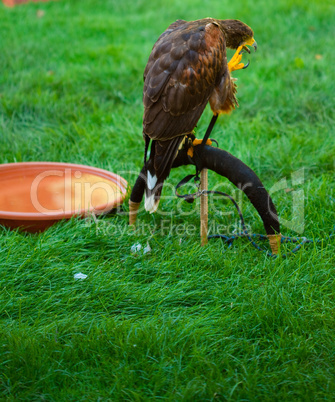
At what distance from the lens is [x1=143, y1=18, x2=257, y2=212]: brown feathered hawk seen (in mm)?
2818

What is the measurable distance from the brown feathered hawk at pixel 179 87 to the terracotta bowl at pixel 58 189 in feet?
2.33

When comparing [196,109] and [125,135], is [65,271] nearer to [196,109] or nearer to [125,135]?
[196,109]

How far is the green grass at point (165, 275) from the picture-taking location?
2250 millimetres

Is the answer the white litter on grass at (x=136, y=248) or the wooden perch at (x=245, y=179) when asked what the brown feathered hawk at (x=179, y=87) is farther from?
the white litter on grass at (x=136, y=248)

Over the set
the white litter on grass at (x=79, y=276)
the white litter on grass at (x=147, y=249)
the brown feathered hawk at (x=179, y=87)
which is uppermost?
the brown feathered hawk at (x=179, y=87)

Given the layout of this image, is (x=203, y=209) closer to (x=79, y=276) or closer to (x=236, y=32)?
(x=79, y=276)

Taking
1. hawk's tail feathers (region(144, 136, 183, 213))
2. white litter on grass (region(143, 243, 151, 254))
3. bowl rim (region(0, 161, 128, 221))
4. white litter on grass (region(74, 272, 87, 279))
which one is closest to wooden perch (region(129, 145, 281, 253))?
hawk's tail feathers (region(144, 136, 183, 213))

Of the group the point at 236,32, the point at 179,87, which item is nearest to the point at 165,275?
the point at 179,87

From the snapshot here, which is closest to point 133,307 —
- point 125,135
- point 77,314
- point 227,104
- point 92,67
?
point 77,314

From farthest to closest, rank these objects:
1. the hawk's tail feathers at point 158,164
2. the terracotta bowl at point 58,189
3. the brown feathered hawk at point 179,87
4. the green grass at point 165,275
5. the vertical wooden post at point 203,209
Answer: the terracotta bowl at point 58,189 → the vertical wooden post at point 203,209 → the hawk's tail feathers at point 158,164 → the brown feathered hawk at point 179,87 → the green grass at point 165,275

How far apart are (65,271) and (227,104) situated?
124 cm

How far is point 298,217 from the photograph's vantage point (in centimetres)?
346

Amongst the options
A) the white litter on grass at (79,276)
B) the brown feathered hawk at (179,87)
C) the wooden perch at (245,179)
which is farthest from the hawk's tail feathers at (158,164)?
the white litter on grass at (79,276)

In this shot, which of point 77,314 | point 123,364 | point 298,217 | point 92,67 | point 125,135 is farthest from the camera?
point 92,67
